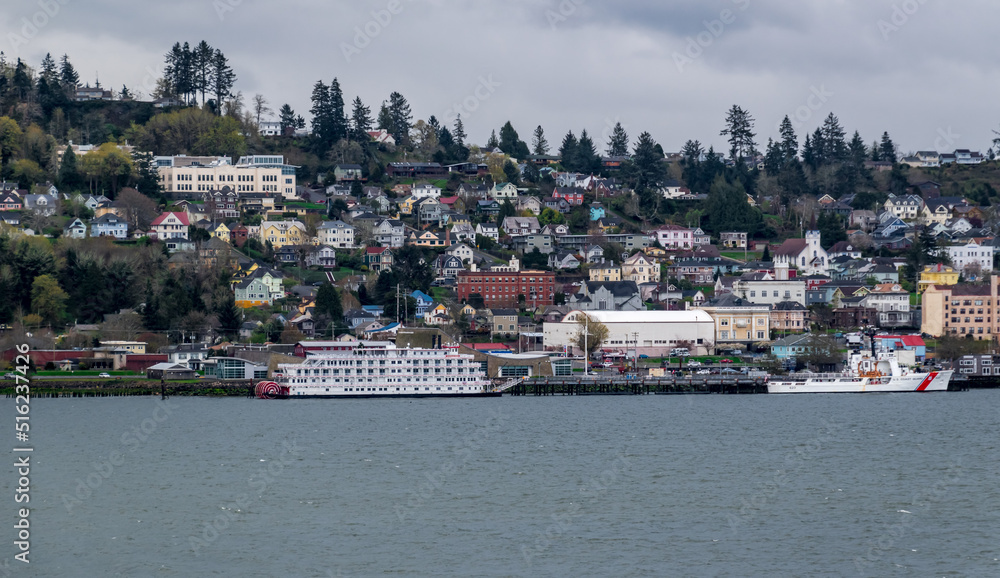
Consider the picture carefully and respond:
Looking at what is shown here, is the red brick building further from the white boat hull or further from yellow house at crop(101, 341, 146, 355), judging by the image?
the white boat hull

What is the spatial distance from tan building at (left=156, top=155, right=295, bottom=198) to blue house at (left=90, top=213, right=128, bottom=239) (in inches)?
515

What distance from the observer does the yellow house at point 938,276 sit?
8500 centimetres

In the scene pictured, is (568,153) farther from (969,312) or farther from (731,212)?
(969,312)

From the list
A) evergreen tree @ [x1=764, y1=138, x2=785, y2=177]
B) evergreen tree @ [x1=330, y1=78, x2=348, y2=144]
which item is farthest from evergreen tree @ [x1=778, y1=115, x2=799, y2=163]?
evergreen tree @ [x1=330, y1=78, x2=348, y2=144]

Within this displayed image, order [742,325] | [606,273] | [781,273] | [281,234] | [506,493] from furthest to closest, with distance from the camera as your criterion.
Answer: [281,234]
[606,273]
[781,273]
[742,325]
[506,493]

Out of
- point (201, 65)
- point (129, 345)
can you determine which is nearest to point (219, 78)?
point (201, 65)

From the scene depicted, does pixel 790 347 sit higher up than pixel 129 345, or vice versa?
pixel 129 345

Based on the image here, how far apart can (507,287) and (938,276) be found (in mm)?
28439

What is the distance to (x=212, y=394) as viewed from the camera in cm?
5922

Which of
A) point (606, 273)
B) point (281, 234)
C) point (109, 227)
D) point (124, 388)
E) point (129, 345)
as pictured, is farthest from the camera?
point (281, 234)

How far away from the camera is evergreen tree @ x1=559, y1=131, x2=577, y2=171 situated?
123062mm

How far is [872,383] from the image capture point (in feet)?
208

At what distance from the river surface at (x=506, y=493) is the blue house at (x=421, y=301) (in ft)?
84.7

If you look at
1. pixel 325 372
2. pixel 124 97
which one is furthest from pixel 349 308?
pixel 124 97
